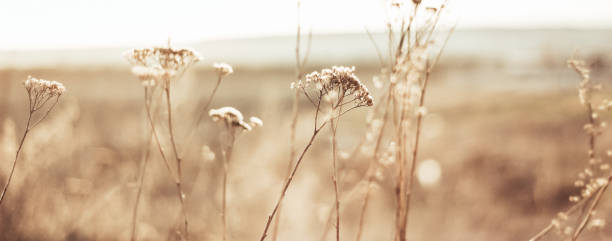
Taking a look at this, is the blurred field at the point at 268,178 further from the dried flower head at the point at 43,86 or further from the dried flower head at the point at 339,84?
the dried flower head at the point at 43,86

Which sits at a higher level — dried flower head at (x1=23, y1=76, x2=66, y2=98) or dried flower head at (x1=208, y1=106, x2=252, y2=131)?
dried flower head at (x1=23, y1=76, x2=66, y2=98)

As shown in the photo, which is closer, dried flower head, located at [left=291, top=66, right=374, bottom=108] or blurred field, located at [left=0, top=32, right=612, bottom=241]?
dried flower head, located at [left=291, top=66, right=374, bottom=108]

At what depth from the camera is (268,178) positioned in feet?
14.8

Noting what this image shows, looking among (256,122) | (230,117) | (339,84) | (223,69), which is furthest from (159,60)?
(339,84)

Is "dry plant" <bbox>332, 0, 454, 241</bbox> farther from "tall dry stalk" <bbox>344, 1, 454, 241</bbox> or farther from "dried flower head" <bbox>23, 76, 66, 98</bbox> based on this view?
"dried flower head" <bbox>23, 76, 66, 98</bbox>

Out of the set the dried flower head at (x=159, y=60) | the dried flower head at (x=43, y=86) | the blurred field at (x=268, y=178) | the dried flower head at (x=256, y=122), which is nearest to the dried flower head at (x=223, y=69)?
the dried flower head at (x=159, y=60)

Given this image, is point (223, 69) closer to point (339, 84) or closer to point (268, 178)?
point (339, 84)

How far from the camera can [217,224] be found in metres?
4.30

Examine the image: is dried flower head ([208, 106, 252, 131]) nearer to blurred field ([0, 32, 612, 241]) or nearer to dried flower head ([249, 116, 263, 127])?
dried flower head ([249, 116, 263, 127])

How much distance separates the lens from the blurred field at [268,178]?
12.2 feet

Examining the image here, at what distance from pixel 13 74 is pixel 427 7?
3.29 m

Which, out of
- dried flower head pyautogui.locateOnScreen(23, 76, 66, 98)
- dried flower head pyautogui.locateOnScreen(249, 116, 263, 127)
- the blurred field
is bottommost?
the blurred field

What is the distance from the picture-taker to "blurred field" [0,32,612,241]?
3.71 m

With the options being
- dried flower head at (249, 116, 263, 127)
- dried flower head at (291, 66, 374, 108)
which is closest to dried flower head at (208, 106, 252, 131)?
dried flower head at (249, 116, 263, 127)
